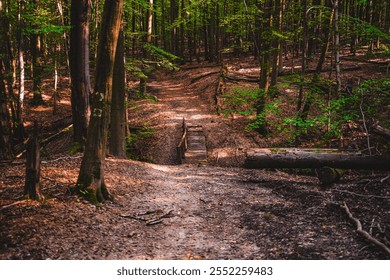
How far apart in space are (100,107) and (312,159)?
770 cm

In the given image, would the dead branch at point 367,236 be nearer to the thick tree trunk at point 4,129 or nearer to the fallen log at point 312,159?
the fallen log at point 312,159

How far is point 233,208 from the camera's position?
7.41m

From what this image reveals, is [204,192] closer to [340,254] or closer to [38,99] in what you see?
[340,254]

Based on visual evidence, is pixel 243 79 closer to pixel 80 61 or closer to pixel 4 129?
pixel 80 61

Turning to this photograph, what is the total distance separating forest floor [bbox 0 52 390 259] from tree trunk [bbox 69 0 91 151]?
1.46 m

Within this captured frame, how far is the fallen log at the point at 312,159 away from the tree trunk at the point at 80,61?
646 cm

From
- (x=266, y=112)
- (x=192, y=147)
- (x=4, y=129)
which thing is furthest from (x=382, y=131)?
(x=4, y=129)

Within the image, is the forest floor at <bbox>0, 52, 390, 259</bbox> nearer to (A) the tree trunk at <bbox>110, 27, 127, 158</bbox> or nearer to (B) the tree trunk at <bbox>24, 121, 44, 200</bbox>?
(B) the tree trunk at <bbox>24, 121, 44, 200</bbox>

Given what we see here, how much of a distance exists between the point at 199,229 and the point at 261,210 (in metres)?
1.71

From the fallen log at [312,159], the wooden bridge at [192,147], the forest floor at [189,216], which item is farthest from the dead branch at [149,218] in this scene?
the wooden bridge at [192,147]

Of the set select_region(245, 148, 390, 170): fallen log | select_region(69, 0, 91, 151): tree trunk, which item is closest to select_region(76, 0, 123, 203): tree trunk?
select_region(69, 0, 91, 151): tree trunk

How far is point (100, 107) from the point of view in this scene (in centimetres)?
674

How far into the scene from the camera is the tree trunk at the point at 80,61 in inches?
391

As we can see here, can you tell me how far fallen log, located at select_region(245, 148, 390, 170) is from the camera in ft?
31.4
